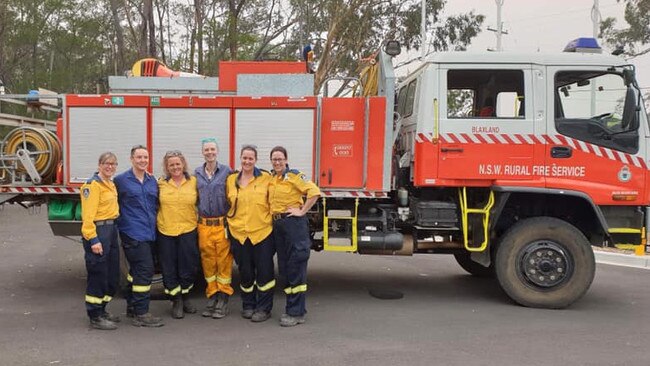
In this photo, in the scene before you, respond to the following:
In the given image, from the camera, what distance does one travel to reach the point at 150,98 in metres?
6.21

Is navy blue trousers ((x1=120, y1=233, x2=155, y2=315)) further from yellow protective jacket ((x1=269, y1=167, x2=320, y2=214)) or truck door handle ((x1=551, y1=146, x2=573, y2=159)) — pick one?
truck door handle ((x1=551, y1=146, x2=573, y2=159))

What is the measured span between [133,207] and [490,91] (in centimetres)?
394

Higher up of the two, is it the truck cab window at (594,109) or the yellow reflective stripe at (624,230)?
the truck cab window at (594,109)

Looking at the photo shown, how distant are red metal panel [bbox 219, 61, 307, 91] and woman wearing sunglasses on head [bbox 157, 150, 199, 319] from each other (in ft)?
5.35

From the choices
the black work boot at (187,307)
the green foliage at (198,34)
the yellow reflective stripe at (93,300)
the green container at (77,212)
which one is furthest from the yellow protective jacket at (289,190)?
the green foliage at (198,34)

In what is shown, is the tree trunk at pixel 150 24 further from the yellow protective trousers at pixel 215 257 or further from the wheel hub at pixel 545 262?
the wheel hub at pixel 545 262

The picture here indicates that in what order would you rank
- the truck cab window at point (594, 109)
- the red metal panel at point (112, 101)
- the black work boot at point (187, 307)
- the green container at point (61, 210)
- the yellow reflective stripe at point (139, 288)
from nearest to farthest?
the yellow reflective stripe at point (139, 288) → the black work boot at point (187, 307) → the truck cab window at point (594, 109) → the red metal panel at point (112, 101) → the green container at point (61, 210)

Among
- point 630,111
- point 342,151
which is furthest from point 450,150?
point 630,111

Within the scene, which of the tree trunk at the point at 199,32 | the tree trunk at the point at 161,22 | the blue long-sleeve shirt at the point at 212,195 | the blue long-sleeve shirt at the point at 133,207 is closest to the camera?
the blue long-sleeve shirt at the point at 133,207

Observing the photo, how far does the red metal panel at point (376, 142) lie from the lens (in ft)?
20.0

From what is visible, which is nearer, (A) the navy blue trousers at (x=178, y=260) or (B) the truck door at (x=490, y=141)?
(A) the navy blue trousers at (x=178, y=260)

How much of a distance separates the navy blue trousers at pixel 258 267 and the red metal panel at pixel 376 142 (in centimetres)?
135

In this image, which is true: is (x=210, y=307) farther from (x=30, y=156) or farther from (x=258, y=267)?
(x=30, y=156)

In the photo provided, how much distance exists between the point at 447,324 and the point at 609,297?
257 cm
